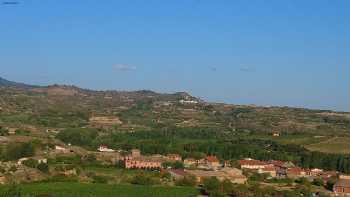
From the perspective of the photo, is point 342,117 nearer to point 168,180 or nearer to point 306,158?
point 306,158

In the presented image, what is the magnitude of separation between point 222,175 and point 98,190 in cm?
1737

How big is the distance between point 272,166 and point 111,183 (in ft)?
84.2

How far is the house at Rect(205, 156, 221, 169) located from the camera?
68688mm

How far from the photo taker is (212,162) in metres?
71.6

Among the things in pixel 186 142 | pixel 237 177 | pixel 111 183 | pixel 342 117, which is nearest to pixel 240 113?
pixel 342 117

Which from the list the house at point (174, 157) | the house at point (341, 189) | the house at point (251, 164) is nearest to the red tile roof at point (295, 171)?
the house at point (251, 164)

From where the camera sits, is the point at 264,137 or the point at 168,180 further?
the point at 264,137

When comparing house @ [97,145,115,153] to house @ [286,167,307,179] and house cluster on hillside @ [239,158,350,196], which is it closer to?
house cluster on hillside @ [239,158,350,196]

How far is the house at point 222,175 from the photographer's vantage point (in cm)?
5612

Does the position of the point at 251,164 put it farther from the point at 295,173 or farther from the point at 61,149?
the point at 61,149

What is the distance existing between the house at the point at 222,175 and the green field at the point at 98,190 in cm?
737

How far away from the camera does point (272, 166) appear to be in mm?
70562

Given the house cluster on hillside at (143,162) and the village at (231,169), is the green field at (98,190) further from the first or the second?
the house cluster on hillside at (143,162)

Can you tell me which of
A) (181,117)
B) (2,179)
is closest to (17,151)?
(2,179)
